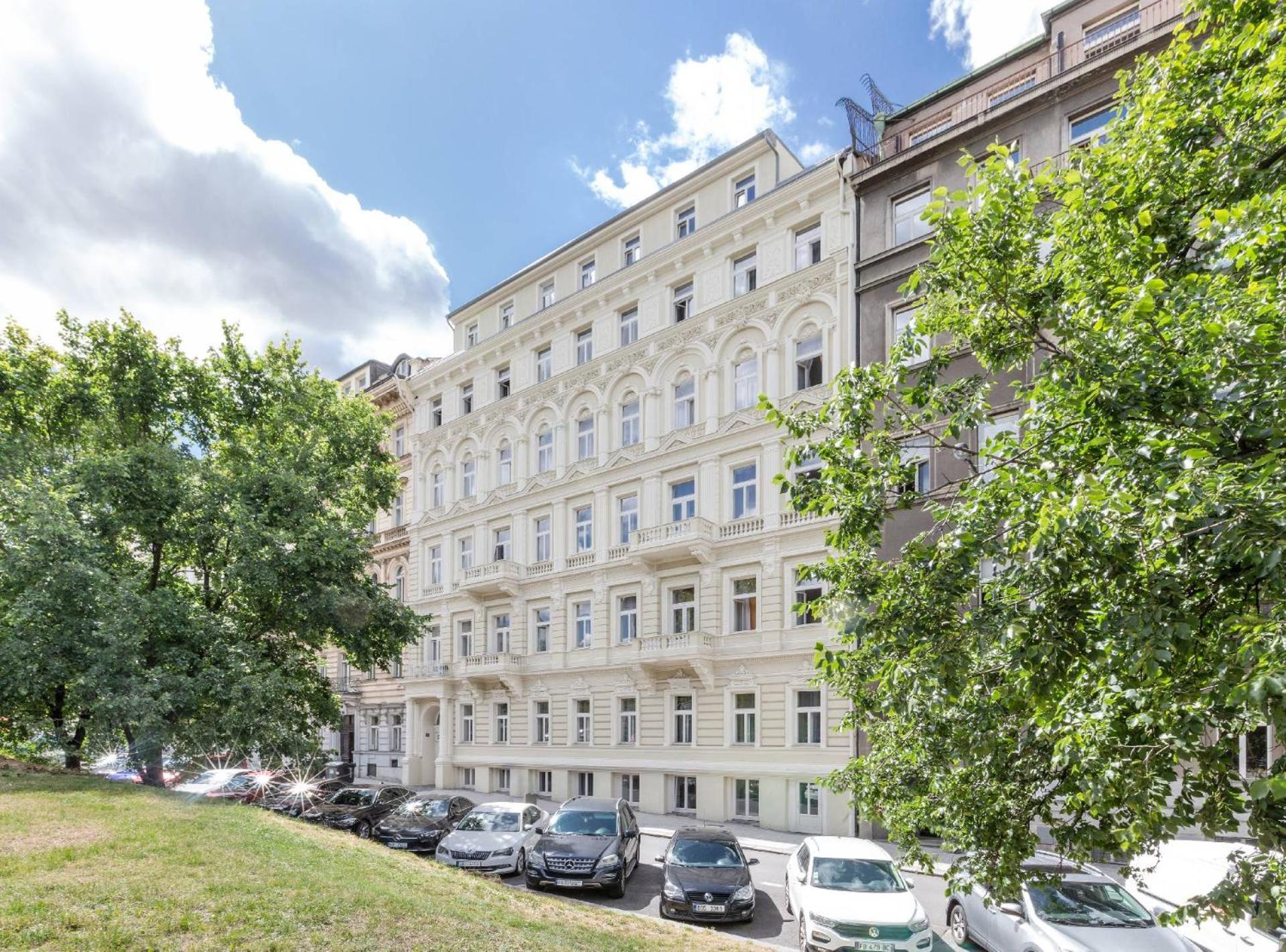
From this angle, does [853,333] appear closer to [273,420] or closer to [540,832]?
[540,832]

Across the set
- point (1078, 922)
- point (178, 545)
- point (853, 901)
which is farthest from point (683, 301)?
point (1078, 922)

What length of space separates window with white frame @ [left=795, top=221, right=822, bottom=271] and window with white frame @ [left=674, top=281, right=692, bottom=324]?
437 centimetres

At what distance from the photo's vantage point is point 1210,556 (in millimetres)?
4887

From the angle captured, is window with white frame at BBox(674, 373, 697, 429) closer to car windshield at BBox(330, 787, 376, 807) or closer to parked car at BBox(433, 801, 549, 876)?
parked car at BBox(433, 801, 549, 876)

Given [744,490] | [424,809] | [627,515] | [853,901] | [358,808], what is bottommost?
[358,808]

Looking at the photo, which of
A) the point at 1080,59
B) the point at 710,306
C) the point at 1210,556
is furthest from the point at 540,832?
the point at 1080,59

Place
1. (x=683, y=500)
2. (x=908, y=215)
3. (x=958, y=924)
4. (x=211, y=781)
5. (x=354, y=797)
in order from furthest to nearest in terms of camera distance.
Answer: (x=683, y=500)
(x=211, y=781)
(x=908, y=215)
(x=354, y=797)
(x=958, y=924)

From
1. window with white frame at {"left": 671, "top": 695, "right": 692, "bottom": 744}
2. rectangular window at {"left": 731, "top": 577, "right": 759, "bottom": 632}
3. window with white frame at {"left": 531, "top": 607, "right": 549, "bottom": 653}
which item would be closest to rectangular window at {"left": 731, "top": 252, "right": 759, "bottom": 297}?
rectangular window at {"left": 731, "top": 577, "right": 759, "bottom": 632}

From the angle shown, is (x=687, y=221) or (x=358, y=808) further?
(x=687, y=221)

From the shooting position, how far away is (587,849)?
47.5 feet

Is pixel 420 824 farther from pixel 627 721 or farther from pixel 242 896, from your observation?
pixel 627 721

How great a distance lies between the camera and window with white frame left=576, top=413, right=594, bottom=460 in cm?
2969

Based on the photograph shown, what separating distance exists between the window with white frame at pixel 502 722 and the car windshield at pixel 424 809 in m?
11.7

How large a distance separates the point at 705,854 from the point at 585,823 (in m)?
2.88
